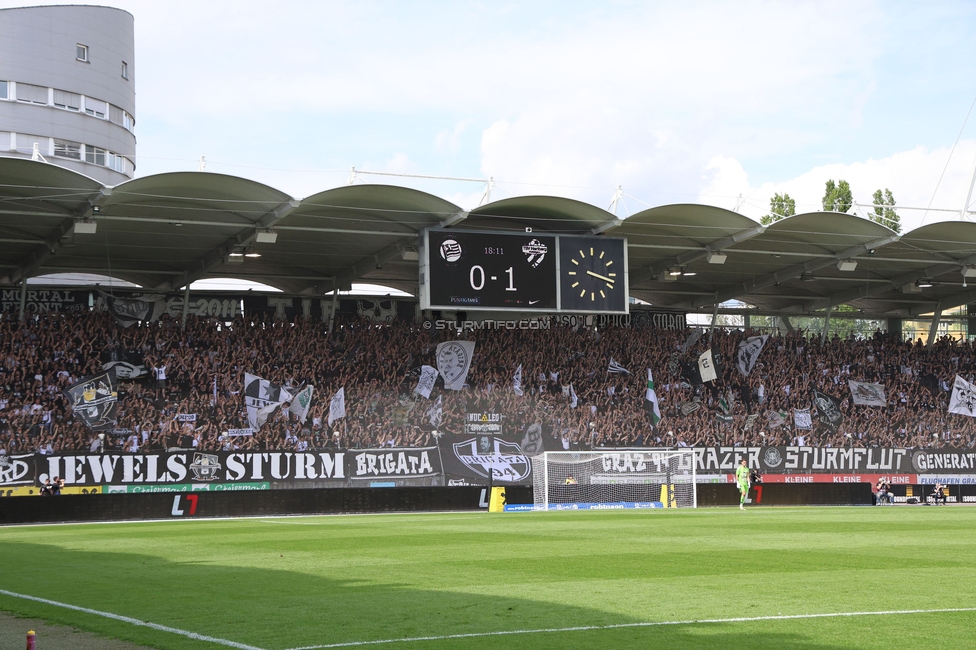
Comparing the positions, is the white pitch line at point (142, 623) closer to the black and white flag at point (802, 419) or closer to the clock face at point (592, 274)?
the clock face at point (592, 274)

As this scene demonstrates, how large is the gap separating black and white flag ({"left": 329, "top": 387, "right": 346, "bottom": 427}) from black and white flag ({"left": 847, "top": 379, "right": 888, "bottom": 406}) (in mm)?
22909

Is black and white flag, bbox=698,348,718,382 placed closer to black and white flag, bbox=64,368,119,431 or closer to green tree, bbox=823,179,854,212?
black and white flag, bbox=64,368,119,431

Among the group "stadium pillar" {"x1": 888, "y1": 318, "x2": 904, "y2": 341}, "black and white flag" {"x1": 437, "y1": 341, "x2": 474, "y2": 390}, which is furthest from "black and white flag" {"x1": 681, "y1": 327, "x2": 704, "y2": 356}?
"stadium pillar" {"x1": 888, "y1": 318, "x2": 904, "y2": 341}

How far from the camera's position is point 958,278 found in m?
49.3

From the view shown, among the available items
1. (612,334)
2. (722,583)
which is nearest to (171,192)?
(612,334)

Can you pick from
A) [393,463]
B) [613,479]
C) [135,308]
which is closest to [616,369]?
[613,479]

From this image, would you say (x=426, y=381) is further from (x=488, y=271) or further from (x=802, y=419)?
(x=802, y=419)

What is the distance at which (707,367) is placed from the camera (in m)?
45.6

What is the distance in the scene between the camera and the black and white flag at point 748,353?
47.2m

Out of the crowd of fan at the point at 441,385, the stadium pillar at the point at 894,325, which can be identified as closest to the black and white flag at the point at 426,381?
the crowd of fan at the point at 441,385

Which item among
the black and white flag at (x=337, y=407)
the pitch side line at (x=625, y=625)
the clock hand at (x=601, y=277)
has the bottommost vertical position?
the pitch side line at (x=625, y=625)

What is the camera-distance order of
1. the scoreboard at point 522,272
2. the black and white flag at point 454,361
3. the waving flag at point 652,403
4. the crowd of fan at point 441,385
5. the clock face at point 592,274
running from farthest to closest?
the waving flag at point 652,403 < the black and white flag at point 454,361 < the clock face at point 592,274 < the crowd of fan at point 441,385 < the scoreboard at point 522,272

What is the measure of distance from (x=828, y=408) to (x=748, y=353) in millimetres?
4170

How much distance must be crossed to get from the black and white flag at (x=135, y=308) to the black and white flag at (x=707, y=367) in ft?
73.7
